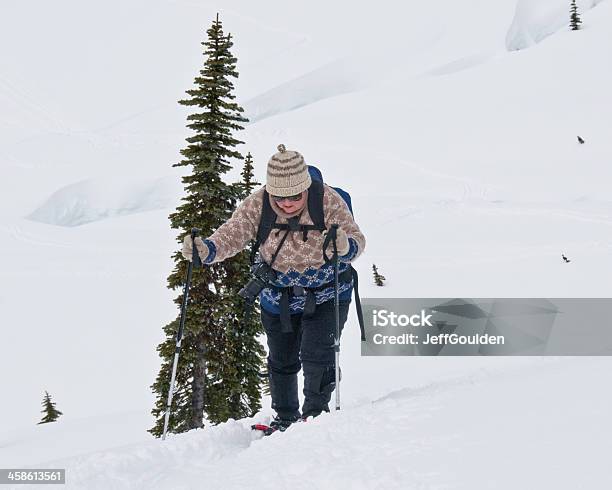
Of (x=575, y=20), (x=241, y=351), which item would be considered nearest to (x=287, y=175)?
(x=241, y=351)

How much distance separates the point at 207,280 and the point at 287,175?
756 centimetres

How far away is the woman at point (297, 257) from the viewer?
520cm

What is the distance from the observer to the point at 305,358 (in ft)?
18.7

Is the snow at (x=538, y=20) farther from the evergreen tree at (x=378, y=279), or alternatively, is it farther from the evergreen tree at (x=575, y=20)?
the evergreen tree at (x=378, y=279)

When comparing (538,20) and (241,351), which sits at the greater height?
(538,20)

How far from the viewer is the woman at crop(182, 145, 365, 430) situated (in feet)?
17.1

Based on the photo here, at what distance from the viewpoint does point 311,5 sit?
400 ft

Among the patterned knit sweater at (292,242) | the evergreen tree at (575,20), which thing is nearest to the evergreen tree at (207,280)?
the patterned knit sweater at (292,242)

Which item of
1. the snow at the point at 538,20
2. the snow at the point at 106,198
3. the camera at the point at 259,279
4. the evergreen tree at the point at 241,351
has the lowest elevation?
the evergreen tree at the point at 241,351

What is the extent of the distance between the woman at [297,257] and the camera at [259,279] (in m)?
0.04

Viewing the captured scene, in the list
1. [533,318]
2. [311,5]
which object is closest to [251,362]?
[533,318]

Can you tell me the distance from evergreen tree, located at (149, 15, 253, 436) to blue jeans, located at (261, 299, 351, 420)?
20.4ft

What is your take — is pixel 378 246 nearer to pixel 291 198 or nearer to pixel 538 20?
pixel 291 198

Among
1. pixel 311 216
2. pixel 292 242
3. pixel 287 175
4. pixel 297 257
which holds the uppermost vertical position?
pixel 287 175
